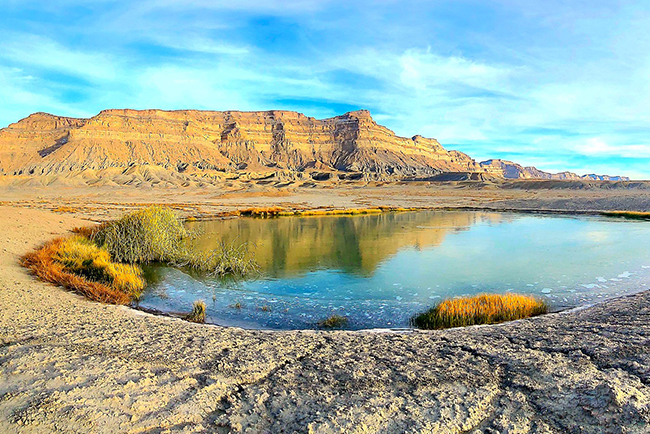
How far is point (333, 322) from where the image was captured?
8.13 metres

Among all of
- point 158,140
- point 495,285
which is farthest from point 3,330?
point 158,140

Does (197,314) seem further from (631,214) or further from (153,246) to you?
(631,214)

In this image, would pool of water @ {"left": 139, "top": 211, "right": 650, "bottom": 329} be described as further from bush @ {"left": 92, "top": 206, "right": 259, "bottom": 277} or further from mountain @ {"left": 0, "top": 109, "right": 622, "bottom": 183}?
mountain @ {"left": 0, "top": 109, "right": 622, "bottom": 183}

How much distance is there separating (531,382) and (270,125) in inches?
7398

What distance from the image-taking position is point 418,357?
4.97m

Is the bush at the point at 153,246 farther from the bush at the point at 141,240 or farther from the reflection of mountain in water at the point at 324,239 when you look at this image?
the reflection of mountain in water at the point at 324,239

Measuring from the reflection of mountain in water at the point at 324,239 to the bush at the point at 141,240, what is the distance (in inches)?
114

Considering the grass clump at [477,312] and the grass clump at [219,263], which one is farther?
the grass clump at [219,263]

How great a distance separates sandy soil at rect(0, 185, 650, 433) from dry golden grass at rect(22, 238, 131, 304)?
227 centimetres

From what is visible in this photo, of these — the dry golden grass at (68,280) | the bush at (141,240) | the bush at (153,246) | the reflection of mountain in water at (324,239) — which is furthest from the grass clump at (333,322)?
the bush at (141,240)

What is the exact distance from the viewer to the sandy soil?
3.45 meters

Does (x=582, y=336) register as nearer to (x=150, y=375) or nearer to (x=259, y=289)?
(x=150, y=375)

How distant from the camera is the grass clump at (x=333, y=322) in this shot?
799 centimetres

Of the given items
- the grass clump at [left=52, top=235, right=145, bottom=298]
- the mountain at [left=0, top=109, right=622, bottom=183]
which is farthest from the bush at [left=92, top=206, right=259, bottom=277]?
the mountain at [left=0, top=109, right=622, bottom=183]
